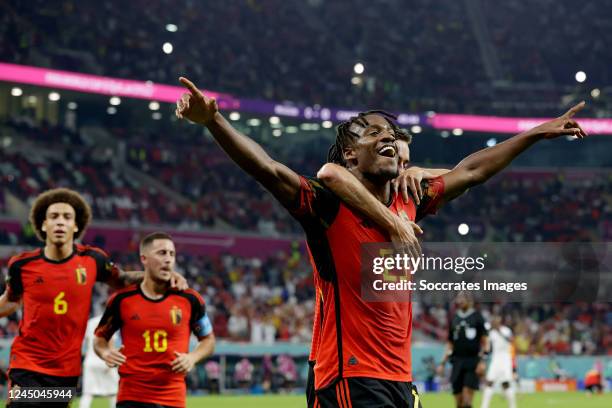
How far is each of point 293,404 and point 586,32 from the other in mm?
36807

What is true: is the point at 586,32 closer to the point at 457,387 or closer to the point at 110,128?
the point at 110,128

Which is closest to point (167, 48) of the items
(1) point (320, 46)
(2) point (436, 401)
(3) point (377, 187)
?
(1) point (320, 46)

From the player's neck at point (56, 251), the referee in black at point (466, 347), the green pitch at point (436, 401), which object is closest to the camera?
the player's neck at point (56, 251)

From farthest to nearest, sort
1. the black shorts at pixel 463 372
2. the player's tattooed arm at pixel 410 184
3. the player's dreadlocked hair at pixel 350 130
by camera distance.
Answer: the black shorts at pixel 463 372
the player's tattooed arm at pixel 410 184
the player's dreadlocked hair at pixel 350 130

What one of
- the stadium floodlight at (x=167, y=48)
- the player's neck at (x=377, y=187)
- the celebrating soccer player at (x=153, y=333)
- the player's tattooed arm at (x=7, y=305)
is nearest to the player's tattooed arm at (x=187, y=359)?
the celebrating soccer player at (x=153, y=333)

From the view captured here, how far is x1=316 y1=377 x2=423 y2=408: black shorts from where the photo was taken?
4.93 m

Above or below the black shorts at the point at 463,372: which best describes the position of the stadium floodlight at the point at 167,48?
above

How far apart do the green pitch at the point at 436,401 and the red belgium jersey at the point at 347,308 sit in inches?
650

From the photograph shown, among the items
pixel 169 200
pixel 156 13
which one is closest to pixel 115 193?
pixel 169 200

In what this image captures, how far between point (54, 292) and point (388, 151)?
4.32 metres

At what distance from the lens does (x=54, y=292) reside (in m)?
8.32

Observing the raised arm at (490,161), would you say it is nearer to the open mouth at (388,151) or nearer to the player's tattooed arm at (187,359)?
the open mouth at (388,151)

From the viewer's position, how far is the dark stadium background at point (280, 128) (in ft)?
108

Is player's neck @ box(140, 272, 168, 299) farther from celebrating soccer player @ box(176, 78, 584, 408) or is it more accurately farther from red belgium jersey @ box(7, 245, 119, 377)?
celebrating soccer player @ box(176, 78, 584, 408)
